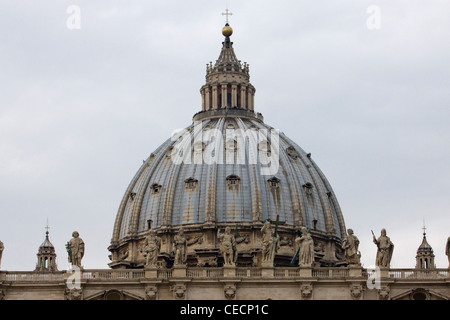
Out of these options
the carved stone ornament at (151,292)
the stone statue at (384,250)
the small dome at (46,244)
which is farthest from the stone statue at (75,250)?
the small dome at (46,244)

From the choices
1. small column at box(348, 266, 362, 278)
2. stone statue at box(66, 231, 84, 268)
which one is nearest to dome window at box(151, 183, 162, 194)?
stone statue at box(66, 231, 84, 268)

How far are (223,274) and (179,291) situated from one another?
369 centimetres

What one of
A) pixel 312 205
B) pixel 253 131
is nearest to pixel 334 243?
pixel 312 205

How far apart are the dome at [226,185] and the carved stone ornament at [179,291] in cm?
3744

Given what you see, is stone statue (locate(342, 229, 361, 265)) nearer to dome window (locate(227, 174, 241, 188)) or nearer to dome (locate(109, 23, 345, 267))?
dome (locate(109, 23, 345, 267))

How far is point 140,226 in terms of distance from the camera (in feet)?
491

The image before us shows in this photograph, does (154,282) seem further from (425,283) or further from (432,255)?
(432,255)

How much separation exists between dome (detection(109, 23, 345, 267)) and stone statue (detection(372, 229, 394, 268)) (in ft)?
123

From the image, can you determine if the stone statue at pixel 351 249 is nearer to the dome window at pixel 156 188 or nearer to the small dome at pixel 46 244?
the dome window at pixel 156 188

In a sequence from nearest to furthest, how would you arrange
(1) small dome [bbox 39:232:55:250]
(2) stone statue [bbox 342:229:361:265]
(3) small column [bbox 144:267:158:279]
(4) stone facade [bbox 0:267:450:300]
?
(4) stone facade [bbox 0:267:450:300] → (3) small column [bbox 144:267:158:279] → (2) stone statue [bbox 342:229:361:265] → (1) small dome [bbox 39:232:55:250]

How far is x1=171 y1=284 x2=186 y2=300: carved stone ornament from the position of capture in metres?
100

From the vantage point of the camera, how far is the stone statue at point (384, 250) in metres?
101

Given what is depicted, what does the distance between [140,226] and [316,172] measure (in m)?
21.2

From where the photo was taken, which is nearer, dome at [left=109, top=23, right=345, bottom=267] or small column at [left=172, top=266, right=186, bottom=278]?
small column at [left=172, top=266, right=186, bottom=278]
